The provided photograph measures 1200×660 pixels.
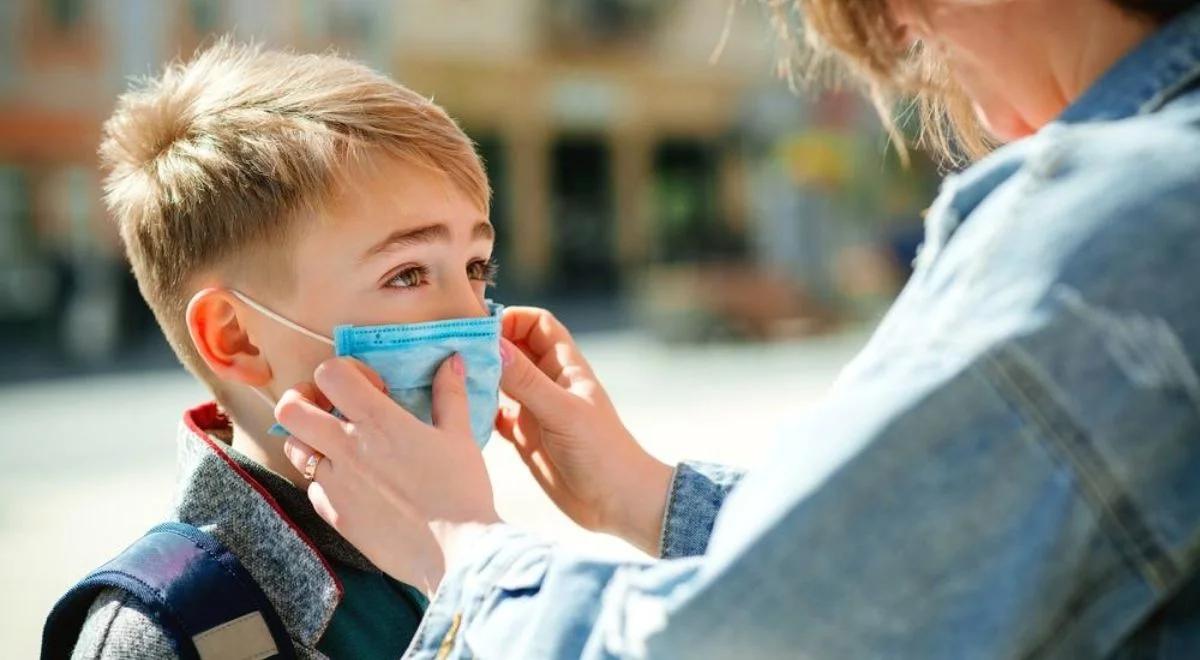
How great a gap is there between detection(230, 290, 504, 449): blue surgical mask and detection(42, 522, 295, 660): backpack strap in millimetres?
201

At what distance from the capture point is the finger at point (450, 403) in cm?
137

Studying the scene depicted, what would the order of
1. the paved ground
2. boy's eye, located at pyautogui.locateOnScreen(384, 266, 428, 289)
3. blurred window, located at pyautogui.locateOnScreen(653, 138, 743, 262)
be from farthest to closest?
blurred window, located at pyautogui.locateOnScreen(653, 138, 743, 262), the paved ground, boy's eye, located at pyautogui.locateOnScreen(384, 266, 428, 289)

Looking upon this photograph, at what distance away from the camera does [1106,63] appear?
99cm

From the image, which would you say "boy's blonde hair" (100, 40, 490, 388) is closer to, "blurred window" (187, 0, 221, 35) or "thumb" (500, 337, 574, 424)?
"thumb" (500, 337, 574, 424)

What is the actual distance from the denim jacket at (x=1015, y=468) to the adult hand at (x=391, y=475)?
414mm

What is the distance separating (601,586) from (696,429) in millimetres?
8960

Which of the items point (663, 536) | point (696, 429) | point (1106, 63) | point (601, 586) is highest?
point (1106, 63)

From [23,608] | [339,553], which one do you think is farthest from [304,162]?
[23,608]

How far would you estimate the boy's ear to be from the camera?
1726 millimetres

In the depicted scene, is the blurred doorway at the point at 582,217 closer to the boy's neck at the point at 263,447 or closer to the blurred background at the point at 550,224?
the blurred background at the point at 550,224

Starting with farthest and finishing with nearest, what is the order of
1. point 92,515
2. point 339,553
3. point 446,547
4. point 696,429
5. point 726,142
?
point 726,142, point 696,429, point 92,515, point 339,553, point 446,547

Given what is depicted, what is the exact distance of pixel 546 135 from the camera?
26.0 metres

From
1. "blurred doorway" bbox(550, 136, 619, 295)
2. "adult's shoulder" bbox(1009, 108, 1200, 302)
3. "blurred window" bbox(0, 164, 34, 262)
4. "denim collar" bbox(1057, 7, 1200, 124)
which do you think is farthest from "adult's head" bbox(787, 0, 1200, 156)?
"blurred doorway" bbox(550, 136, 619, 295)

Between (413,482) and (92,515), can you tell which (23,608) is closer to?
(92,515)
